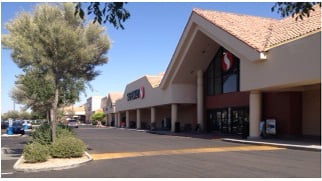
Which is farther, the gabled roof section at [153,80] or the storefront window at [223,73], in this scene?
the gabled roof section at [153,80]

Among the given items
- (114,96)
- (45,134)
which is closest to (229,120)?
(45,134)

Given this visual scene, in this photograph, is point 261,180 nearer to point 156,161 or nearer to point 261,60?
point 156,161

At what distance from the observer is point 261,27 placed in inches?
1233

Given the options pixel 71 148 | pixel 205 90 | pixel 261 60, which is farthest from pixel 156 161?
pixel 205 90

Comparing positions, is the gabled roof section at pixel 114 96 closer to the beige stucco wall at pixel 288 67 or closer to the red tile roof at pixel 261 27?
the red tile roof at pixel 261 27

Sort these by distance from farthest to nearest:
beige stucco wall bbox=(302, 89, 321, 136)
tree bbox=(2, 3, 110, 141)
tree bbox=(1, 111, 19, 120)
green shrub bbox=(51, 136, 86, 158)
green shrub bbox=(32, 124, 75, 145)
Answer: tree bbox=(1, 111, 19, 120) → beige stucco wall bbox=(302, 89, 321, 136) → green shrub bbox=(32, 124, 75, 145) → tree bbox=(2, 3, 110, 141) → green shrub bbox=(51, 136, 86, 158)

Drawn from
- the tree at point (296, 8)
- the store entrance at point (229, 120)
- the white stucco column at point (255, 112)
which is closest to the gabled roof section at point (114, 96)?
the store entrance at point (229, 120)

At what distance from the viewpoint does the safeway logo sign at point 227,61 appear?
108 feet

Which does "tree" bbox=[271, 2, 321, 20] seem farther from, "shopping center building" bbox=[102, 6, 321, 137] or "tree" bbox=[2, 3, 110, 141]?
"shopping center building" bbox=[102, 6, 321, 137]

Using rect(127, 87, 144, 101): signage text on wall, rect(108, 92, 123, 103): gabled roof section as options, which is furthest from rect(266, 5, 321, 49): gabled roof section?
rect(108, 92, 123, 103): gabled roof section

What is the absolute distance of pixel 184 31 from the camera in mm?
35219

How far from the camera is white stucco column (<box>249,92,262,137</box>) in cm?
2784

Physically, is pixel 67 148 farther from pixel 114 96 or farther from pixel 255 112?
pixel 114 96

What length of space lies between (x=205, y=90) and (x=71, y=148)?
77.8 ft
